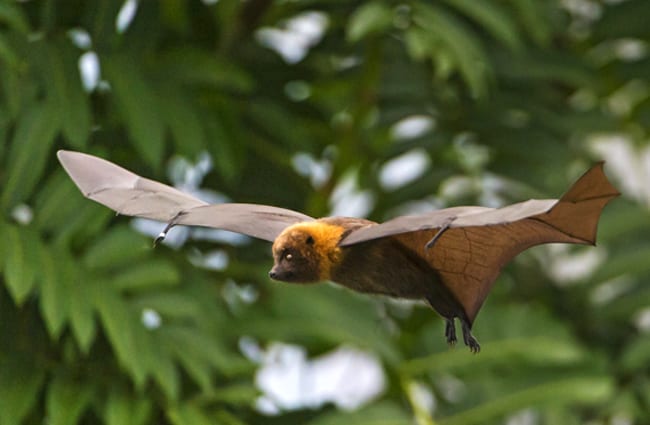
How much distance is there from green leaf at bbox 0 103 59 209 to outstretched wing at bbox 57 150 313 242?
0.66m

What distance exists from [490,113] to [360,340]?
396 millimetres

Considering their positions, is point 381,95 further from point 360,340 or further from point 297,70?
point 360,340

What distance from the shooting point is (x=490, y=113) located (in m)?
1.61

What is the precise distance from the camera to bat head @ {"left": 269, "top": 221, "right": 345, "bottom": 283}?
41 cm

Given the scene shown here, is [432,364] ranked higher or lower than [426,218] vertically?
lower

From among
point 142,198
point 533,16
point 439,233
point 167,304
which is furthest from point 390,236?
point 533,16

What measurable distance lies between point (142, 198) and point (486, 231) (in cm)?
14

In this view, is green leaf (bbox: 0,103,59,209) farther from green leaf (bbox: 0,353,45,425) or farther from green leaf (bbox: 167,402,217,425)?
green leaf (bbox: 167,402,217,425)

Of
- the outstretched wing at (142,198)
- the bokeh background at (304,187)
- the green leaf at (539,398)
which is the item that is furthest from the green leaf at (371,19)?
the outstretched wing at (142,198)

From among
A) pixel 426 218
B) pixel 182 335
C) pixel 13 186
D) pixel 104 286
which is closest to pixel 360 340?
pixel 182 335

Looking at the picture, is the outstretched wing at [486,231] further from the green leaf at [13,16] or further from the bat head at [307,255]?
the green leaf at [13,16]

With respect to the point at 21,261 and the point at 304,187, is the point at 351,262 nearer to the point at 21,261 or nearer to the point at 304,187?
the point at 21,261

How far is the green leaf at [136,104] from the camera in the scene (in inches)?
48.2

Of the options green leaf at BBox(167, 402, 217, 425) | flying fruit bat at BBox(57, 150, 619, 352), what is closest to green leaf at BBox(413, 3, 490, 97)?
Result: green leaf at BBox(167, 402, 217, 425)
